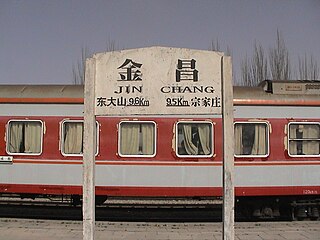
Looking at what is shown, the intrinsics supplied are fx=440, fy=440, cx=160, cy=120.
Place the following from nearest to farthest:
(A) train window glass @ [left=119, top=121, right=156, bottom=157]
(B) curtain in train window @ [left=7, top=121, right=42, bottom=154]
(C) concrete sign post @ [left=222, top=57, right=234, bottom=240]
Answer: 1. (C) concrete sign post @ [left=222, top=57, right=234, bottom=240]
2. (A) train window glass @ [left=119, top=121, right=156, bottom=157]
3. (B) curtain in train window @ [left=7, top=121, right=42, bottom=154]

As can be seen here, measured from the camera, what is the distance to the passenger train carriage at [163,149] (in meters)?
10.2

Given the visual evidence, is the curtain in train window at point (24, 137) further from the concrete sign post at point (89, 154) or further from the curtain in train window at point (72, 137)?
the concrete sign post at point (89, 154)

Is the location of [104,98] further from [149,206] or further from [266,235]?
[149,206]

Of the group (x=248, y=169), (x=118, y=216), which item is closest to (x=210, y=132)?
(x=248, y=169)

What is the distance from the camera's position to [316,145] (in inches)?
413

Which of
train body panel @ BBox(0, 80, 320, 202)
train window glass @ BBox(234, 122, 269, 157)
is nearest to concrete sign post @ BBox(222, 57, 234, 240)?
train body panel @ BBox(0, 80, 320, 202)

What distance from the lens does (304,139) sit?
10.5m

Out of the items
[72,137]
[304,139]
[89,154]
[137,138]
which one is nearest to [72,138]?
[72,137]

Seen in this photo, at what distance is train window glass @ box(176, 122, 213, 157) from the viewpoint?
33.4ft

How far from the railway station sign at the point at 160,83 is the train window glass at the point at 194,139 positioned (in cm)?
479

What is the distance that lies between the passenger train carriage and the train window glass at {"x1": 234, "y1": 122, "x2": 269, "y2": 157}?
2 cm

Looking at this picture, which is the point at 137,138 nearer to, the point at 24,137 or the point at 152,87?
the point at 24,137

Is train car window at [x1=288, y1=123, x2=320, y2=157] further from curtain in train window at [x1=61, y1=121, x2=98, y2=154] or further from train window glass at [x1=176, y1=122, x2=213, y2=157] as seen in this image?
curtain in train window at [x1=61, y1=121, x2=98, y2=154]

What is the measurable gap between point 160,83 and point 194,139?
4.92 m
